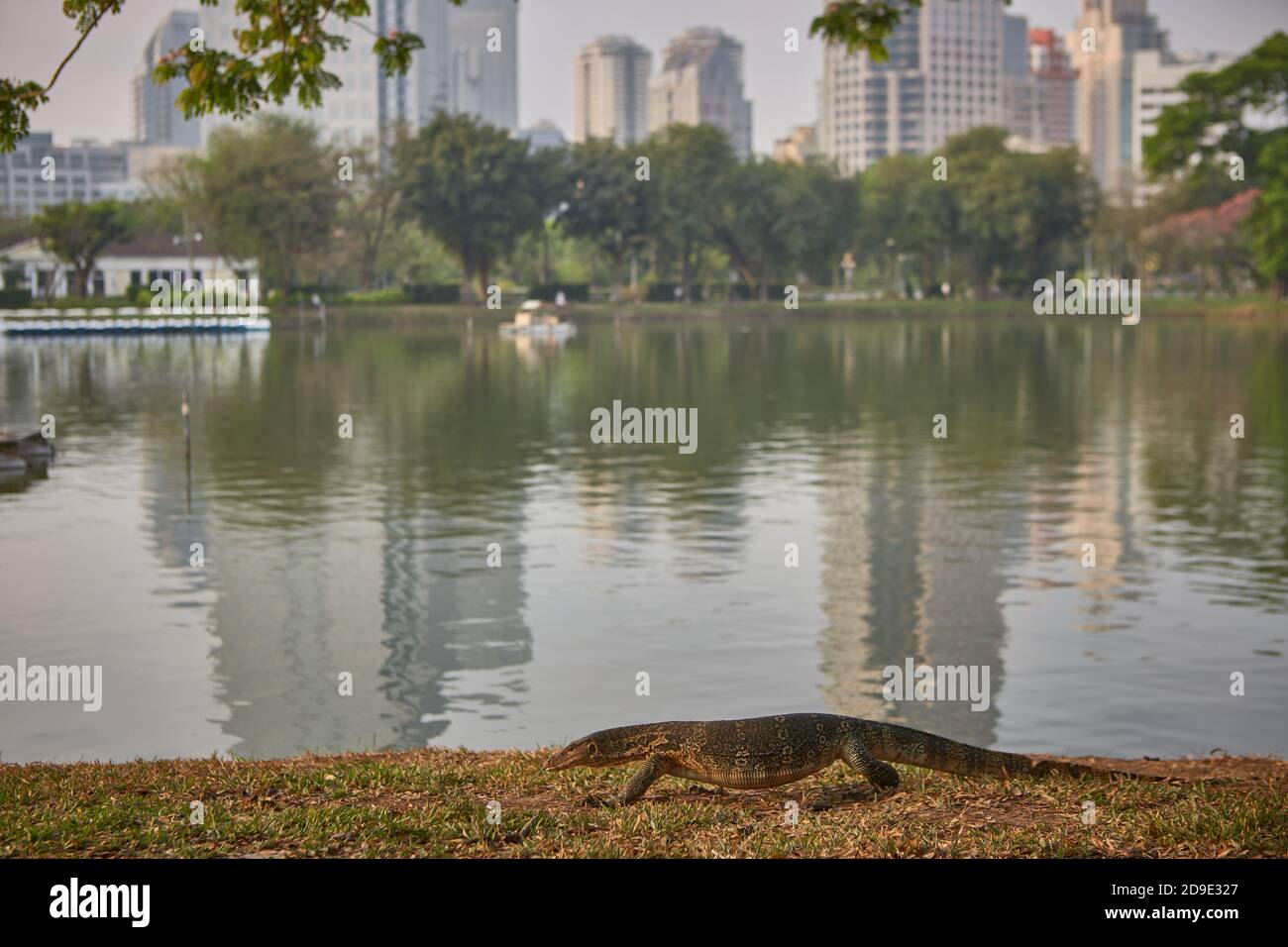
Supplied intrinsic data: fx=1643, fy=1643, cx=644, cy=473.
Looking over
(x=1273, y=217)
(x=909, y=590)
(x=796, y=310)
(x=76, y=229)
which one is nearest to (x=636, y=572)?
(x=909, y=590)

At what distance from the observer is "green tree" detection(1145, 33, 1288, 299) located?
9431 cm

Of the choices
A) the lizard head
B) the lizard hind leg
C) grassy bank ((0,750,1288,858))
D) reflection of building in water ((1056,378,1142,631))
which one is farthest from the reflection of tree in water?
reflection of building in water ((1056,378,1142,631))

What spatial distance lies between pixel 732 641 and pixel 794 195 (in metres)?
106

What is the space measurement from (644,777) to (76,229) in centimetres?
9974

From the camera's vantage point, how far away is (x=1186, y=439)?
32594mm

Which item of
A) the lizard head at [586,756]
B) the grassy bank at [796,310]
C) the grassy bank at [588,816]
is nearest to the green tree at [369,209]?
the grassy bank at [796,310]

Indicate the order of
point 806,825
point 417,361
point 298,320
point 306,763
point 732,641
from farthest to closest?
point 298,320 → point 417,361 → point 732,641 → point 306,763 → point 806,825

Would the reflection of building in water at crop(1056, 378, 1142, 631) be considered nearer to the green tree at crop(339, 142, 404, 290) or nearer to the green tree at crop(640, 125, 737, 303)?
the green tree at crop(640, 125, 737, 303)

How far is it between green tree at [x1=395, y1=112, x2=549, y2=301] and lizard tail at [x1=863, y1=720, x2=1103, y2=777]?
105 metres

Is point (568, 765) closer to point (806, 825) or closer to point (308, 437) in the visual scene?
point (806, 825)

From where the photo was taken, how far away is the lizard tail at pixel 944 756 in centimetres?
820

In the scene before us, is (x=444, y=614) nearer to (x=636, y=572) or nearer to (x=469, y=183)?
(x=636, y=572)

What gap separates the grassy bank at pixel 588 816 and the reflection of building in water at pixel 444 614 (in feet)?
14.3

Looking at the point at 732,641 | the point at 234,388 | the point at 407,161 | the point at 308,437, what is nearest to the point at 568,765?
the point at 732,641
